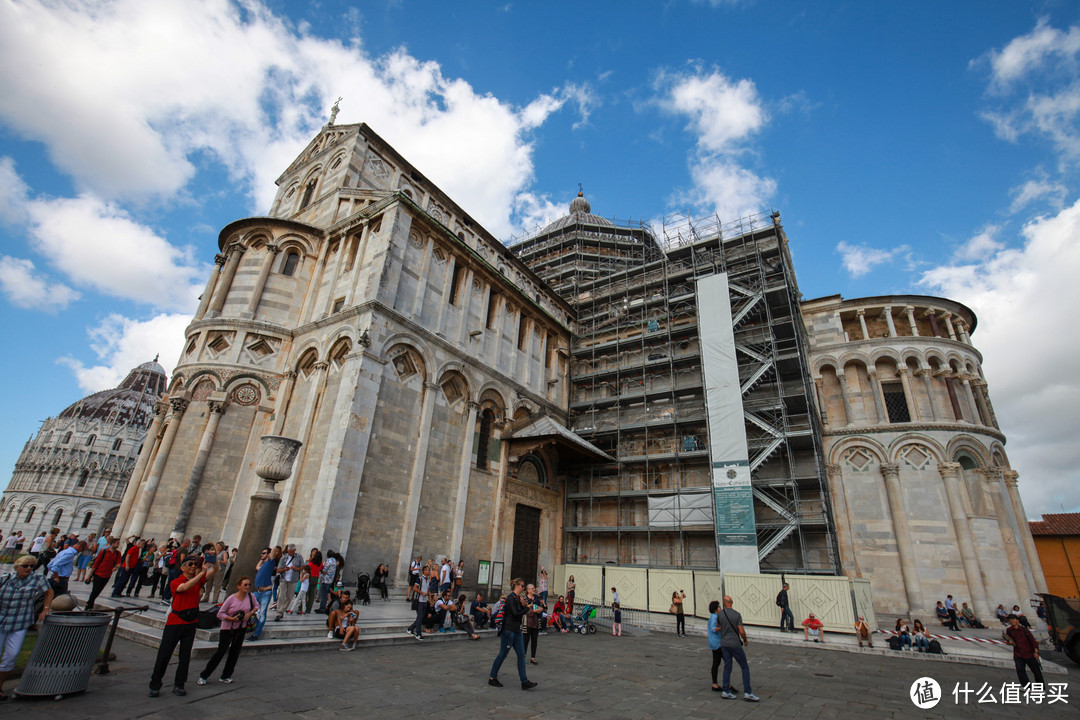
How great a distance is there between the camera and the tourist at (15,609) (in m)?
5.15

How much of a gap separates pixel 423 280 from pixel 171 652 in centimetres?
1514

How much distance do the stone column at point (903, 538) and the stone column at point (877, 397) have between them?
2325mm

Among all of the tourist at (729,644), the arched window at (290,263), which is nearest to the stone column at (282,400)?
the arched window at (290,263)

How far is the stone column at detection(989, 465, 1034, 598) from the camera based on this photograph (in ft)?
66.1

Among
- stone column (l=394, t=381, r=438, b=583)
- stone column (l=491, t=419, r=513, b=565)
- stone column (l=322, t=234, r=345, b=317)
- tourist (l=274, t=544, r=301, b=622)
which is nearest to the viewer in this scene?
tourist (l=274, t=544, r=301, b=622)

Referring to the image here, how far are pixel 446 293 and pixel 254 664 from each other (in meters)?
14.9

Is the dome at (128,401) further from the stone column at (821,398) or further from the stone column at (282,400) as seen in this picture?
the stone column at (821,398)

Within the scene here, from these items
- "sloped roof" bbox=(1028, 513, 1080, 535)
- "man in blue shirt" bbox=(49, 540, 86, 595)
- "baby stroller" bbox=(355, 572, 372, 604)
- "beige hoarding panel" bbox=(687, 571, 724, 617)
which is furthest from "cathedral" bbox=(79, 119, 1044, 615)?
"sloped roof" bbox=(1028, 513, 1080, 535)

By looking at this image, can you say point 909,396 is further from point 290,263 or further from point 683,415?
point 290,263

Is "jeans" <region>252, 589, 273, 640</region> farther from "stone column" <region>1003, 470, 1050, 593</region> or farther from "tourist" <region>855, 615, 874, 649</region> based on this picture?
"stone column" <region>1003, 470, 1050, 593</region>

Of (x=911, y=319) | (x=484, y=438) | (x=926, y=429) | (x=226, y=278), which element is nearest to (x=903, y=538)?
(x=926, y=429)

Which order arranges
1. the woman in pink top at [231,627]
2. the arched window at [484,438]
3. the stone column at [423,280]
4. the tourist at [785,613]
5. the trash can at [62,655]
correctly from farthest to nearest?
the arched window at [484,438] → the stone column at [423,280] → the tourist at [785,613] → the woman in pink top at [231,627] → the trash can at [62,655]

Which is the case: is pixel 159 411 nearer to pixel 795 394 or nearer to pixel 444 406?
pixel 444 406

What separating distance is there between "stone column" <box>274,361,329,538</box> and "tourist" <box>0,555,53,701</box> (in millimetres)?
10154
